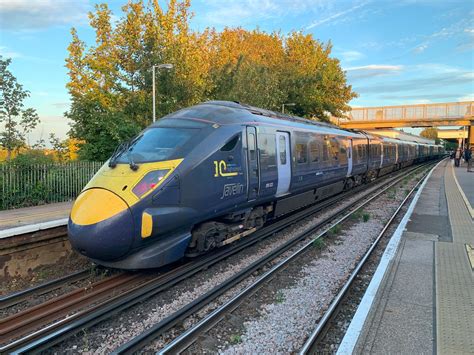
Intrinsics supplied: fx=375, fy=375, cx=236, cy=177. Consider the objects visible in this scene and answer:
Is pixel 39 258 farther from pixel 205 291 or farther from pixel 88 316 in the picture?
pixel 205 291

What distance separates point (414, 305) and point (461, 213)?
922cm

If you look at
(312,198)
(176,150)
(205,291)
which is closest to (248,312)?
(205,291)

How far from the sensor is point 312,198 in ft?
39.5

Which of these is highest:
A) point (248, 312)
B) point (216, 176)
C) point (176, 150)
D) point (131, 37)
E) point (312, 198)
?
point (131, 37)

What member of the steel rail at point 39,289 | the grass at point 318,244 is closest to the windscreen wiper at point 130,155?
the steel rail at point 39,289

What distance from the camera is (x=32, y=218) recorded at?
8.84m

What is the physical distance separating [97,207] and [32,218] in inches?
173

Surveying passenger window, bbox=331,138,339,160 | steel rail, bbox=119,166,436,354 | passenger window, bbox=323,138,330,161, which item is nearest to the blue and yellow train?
steel rail, bbox=119,166,436,354

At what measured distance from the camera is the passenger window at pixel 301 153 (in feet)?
33.9

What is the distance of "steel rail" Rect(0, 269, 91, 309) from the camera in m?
5.61

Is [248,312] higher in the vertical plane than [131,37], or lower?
lower

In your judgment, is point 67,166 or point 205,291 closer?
point 205,291

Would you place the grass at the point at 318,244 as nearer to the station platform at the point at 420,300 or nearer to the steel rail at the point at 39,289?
the station platform at the point at 420,300

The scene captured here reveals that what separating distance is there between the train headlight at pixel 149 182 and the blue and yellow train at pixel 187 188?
1 cm
